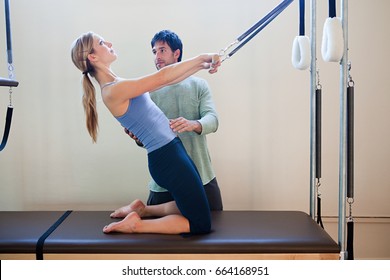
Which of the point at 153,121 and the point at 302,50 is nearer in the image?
the point at 153,121

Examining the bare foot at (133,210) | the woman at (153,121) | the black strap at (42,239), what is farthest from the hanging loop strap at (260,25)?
the black strap at (42,239)

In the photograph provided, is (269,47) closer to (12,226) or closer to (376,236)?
(376,236)

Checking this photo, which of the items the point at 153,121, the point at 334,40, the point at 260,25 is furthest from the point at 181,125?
the point at 334,40

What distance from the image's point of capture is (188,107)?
2.17 m

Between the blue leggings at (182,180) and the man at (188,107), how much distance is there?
0.20m

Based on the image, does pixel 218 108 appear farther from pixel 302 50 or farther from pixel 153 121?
pixel 153 121

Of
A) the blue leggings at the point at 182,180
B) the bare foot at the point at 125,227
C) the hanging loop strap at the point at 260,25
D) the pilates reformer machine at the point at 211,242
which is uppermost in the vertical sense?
the hanging loop strap at the point at 260,25

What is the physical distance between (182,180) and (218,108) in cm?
97

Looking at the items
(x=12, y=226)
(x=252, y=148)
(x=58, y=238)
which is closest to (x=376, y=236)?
(x=252, y=148)

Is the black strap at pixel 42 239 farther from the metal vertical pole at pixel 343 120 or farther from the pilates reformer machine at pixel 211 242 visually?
the metal vertical pole at pixel 343 120

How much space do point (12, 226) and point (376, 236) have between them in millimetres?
2330

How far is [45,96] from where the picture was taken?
2699 mm

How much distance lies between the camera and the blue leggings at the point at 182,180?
6.04 feet

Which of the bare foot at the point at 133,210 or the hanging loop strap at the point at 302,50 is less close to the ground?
the hanging loop strap at the point at 302,50
